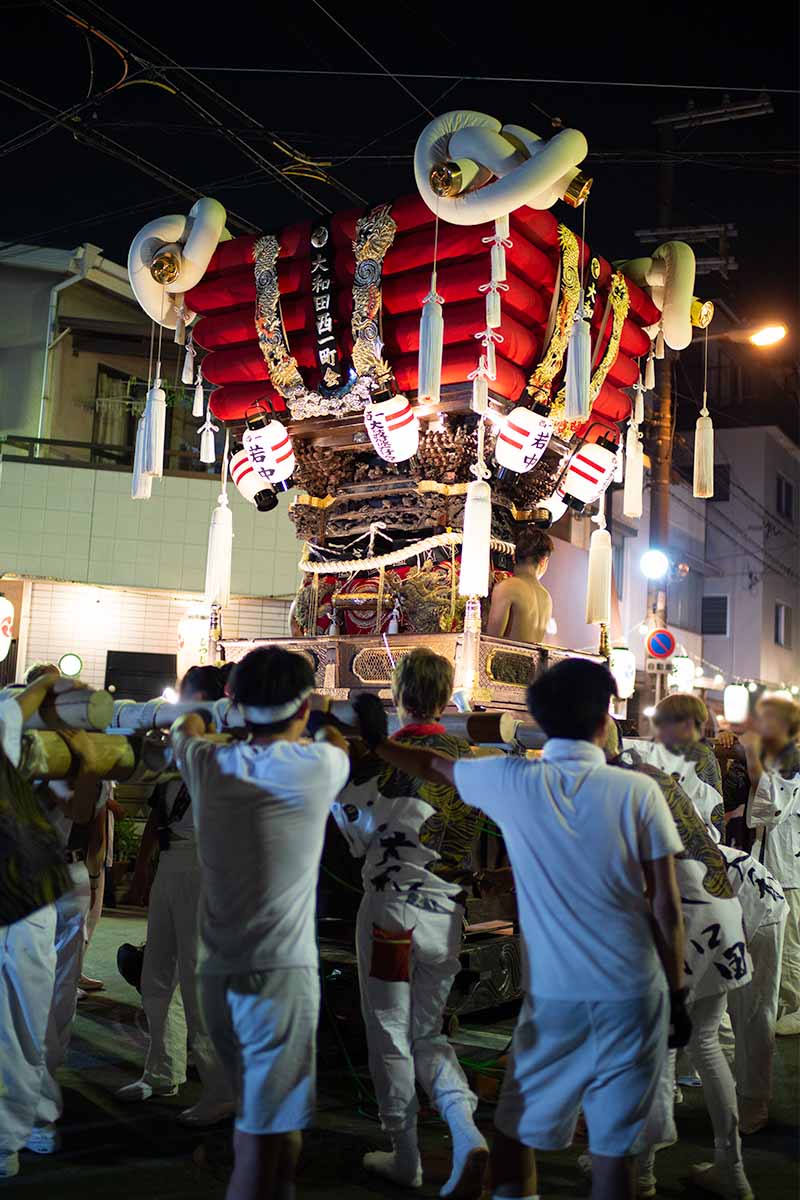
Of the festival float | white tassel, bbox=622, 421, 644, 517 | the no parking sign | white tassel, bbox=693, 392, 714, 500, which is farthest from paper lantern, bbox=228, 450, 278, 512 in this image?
the no parking sign

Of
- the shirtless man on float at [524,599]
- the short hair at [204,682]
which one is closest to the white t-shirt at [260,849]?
the short hair at [204,682]

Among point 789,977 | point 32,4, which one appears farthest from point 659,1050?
point 32,4

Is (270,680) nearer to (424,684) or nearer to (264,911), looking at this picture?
(264,911)

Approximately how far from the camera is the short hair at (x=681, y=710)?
380 centimetres

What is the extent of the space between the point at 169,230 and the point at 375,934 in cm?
663

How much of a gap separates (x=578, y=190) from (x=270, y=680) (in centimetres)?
566

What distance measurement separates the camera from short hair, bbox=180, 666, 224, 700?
4102mm

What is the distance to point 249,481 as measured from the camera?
29.2 feet

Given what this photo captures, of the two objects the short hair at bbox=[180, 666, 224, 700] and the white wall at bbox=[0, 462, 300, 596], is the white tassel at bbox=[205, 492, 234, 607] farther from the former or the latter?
the white wall at bbox=[0, 462, 300, 596]

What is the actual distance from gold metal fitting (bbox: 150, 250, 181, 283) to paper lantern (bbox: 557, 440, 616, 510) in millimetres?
3641

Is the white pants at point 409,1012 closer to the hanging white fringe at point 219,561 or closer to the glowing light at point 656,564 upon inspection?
the hanging white fringe at point 219,561

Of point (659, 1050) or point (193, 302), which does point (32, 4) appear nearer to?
point (193, 302)

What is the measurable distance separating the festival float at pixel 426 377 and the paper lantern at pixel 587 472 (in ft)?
0.06

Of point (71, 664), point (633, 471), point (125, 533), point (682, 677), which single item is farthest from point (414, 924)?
point (682, 677)
